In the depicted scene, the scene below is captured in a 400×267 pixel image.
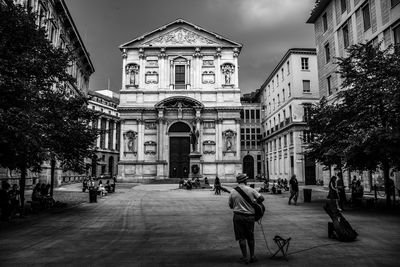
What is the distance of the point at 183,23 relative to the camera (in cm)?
5338

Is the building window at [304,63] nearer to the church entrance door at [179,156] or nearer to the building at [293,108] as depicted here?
the building at [293,108]

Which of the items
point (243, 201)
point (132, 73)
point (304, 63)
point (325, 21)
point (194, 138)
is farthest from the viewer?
point (132, 73)

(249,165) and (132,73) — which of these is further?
(249,165)

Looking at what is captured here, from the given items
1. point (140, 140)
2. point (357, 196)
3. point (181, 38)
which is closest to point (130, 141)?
point (140, 140)

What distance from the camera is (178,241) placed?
9.45m

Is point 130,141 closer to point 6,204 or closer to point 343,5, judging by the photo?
point 343,5

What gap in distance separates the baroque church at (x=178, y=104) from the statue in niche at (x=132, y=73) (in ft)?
0.50

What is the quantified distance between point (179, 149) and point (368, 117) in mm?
37230

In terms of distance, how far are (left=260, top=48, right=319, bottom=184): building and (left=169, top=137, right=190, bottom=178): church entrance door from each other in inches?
568

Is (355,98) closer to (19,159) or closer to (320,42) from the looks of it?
(19,159)

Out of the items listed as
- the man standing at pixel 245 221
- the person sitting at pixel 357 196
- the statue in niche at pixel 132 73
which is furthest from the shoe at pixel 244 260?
the statue in niche at pixel 132 73

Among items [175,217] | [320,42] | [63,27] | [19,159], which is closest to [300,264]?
[175,217]

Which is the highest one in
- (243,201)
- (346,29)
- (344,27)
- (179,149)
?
(344,27)

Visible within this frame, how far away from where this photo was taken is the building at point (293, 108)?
4591 centimetres
